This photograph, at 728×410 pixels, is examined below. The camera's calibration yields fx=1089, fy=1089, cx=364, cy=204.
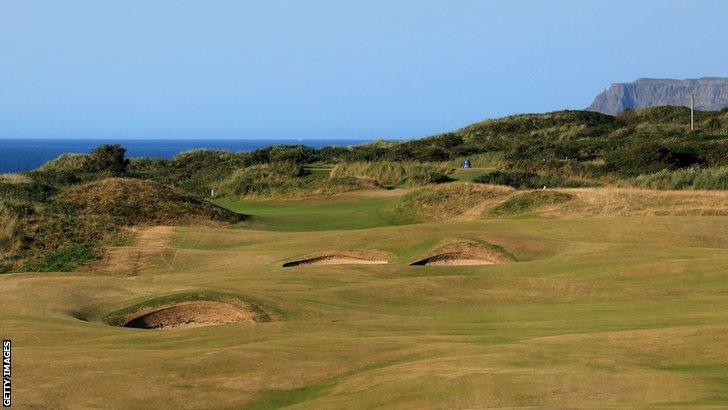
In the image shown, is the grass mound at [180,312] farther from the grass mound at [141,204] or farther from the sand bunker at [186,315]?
the grass mound at [141,204]

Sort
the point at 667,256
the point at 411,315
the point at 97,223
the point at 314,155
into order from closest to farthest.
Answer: the point at 411,315
the point at 667,256
the point at 97,223
the point at 314,155

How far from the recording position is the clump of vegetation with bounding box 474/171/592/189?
132ft

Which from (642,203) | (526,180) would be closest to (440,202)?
(642,203)

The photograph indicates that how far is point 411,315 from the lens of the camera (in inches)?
585

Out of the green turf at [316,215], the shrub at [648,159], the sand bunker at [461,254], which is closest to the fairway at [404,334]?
the sand bunker at [461,254]

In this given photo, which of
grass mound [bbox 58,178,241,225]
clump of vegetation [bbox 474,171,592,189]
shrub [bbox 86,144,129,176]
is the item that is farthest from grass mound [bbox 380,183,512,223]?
shrub [bbox 86,144,129,176]

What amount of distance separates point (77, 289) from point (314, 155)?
47.4 metres

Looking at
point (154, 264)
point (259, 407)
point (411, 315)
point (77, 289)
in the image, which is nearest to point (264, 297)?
point (411, 315)

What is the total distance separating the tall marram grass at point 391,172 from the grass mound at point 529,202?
1029cm

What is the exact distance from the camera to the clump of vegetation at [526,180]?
4028 cm

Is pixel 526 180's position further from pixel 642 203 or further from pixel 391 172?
pixel 642 203

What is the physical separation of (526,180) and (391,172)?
7.52 metres

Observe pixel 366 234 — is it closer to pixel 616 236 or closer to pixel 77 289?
pixel 616 236

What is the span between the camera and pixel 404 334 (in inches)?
489
